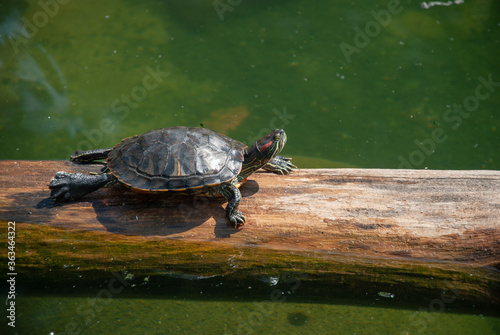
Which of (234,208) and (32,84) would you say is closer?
(234,208)

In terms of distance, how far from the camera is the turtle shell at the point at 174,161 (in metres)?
3.06

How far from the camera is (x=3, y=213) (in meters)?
3.06

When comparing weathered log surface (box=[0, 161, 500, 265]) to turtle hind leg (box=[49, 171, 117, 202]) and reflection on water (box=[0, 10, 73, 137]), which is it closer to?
turtle hind leg (box=[49, 171, 117, 202])

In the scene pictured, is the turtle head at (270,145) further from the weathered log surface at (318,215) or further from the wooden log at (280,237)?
the wooden log at (280,237)

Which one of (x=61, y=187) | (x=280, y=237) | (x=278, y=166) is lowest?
(x=280, y=237)

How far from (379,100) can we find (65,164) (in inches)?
151

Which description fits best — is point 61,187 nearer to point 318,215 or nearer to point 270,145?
point 270,145

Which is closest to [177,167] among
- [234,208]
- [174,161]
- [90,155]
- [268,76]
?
[174,161]

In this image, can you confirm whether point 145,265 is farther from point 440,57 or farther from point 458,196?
point 440,57

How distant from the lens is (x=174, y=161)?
312cm

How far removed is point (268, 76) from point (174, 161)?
2.78 meters

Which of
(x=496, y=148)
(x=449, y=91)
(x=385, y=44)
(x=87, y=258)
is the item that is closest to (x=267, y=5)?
(x=385, y=44)

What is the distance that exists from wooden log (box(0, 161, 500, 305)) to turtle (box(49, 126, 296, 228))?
15cm

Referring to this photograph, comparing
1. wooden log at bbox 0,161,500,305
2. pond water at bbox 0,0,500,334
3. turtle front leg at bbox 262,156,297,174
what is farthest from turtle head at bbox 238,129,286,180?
pond water at bbox 0,0,500,334
